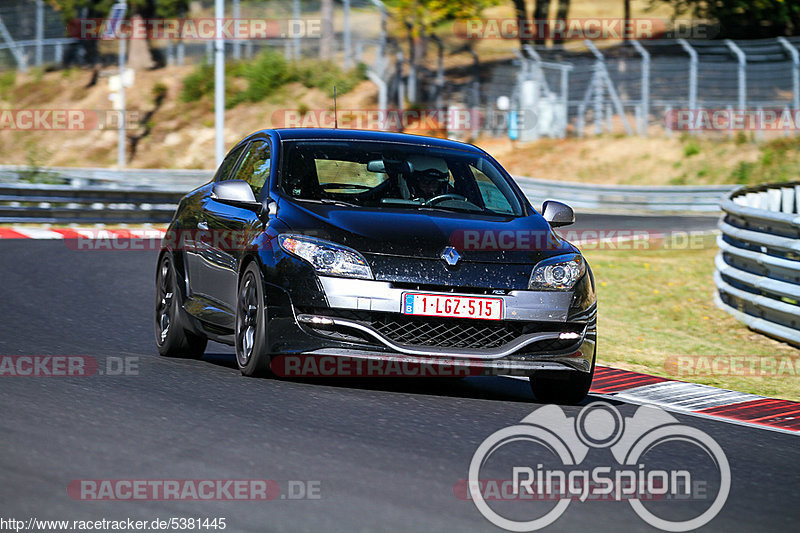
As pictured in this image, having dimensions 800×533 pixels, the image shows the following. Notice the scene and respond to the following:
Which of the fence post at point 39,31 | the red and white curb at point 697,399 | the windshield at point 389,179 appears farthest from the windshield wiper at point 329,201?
the fence post at point 39,31

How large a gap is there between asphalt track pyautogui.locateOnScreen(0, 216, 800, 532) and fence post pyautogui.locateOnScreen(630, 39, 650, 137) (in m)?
28.9

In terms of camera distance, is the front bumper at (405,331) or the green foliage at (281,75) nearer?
the front bumper at (405,331)

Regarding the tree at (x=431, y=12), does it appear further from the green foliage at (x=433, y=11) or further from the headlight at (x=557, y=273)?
the headlight at (x=557, y=273)

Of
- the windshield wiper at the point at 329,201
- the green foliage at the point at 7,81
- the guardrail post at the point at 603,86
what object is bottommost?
the green foliage at the point at 7,81

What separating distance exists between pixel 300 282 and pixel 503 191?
6.49ft

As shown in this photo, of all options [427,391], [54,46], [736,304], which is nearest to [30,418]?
[427,391]

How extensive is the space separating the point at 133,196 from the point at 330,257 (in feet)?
53.8

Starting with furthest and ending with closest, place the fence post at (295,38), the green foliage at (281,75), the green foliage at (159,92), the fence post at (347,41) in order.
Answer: the green foliage at (159,92)
the green foliage at (281,75)
the fence post at (295,38)
the fence post at (347,41)

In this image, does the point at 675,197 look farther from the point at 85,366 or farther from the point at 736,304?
the point at 85,366

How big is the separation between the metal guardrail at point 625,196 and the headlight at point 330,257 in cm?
2619

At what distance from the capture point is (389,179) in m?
8.54

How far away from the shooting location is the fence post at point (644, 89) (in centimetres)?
3672

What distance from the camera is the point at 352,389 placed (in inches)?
308

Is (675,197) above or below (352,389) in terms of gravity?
below
